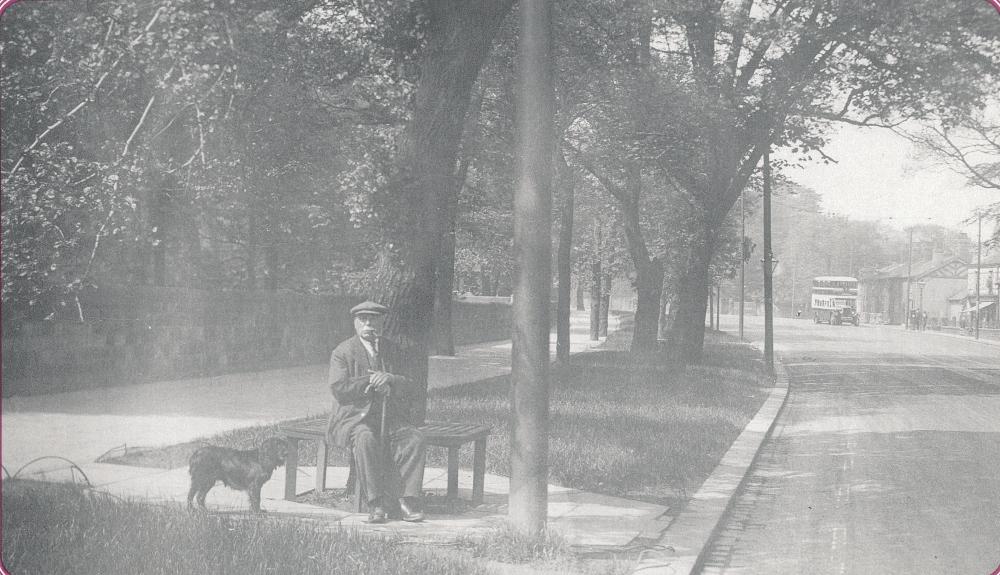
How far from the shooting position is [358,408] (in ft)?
18.6

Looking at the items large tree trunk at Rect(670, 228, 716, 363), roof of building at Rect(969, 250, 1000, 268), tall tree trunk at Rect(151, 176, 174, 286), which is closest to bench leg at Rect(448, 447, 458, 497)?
tall tree trunk at Rect(151, 176, 174, 286)

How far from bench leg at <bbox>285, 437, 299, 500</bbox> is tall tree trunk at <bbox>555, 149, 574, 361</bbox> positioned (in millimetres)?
11214

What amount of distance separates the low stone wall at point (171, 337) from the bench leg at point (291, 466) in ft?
3.52

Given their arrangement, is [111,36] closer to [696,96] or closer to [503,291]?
[696,96]

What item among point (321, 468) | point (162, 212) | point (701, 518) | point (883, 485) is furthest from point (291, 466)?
point (883, 485)

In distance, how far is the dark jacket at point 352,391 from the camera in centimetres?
547

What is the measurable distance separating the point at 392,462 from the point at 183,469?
1518 mm

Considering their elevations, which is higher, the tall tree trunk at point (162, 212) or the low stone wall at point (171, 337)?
the tall tree trunk at point (162, 212)

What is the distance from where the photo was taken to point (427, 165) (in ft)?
20.2

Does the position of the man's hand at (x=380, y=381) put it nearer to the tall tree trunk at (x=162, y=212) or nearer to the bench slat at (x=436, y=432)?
the bench slat at (x=436, y=432)

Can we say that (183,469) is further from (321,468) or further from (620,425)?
(620,425)

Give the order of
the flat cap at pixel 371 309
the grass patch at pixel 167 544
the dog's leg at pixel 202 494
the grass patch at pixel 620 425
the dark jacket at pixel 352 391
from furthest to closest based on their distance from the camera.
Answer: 1. the grass patch at pixel 620 425
2. the flat cap at pixel 371 309
3. the dark jacket at pixel 352 391
4. the dog's leg at pixel 202 494
5. the grass patch at pixel 167 544

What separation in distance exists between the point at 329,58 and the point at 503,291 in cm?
2756

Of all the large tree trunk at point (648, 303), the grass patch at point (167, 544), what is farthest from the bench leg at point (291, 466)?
the large tree trunk at point (648, 303)
